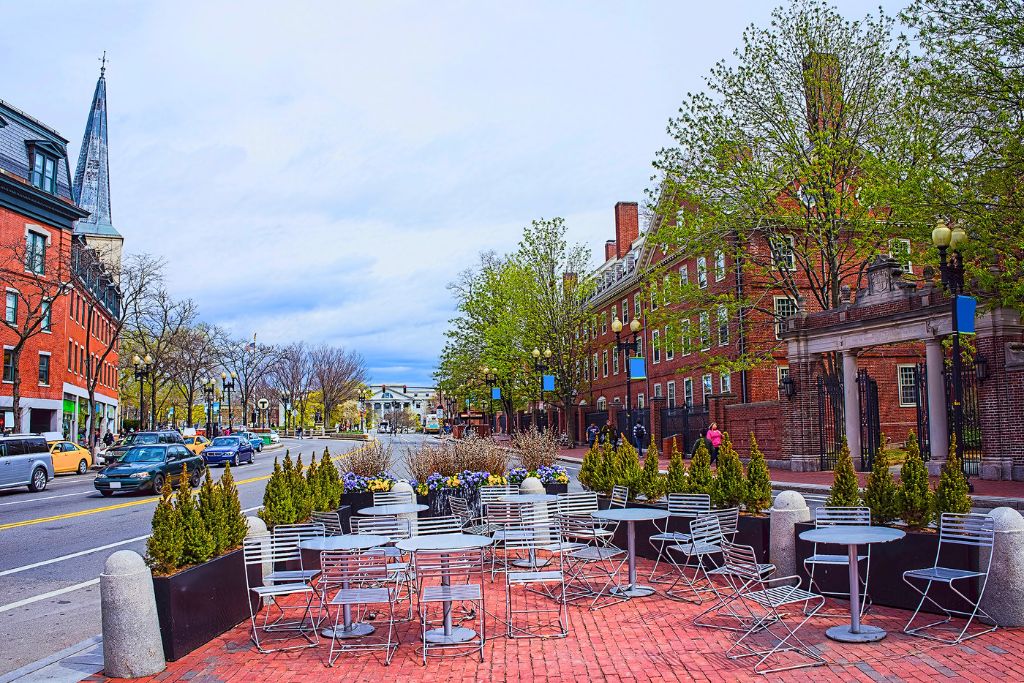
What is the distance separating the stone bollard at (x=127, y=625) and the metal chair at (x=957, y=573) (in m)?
6.60

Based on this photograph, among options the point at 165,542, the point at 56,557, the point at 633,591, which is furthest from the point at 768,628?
the point at 56,557

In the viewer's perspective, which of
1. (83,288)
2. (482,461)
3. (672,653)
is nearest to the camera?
(672,653)

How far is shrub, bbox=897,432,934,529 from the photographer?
852cm

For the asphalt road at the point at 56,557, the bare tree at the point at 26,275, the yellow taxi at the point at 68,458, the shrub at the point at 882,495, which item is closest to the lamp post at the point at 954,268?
the shrub at the point at 882,495

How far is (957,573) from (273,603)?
7019 mm

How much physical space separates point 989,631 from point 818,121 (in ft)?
80.8

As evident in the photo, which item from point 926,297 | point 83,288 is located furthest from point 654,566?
point 83,288

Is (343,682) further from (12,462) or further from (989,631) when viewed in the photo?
(12,462)

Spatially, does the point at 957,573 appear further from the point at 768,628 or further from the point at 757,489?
the point at 757,489

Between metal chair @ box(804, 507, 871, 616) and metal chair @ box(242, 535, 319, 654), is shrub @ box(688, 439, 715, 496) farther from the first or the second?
metal chair @ box(242, 535, 319, 654)

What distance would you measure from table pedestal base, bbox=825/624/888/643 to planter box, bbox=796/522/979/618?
864 mm

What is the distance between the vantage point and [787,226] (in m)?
28.6

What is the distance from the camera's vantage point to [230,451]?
140ft

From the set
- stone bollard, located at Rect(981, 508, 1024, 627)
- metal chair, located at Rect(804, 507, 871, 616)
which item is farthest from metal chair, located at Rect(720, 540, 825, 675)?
stone bollard, located at Rect(981, 508, 1024, 627)
